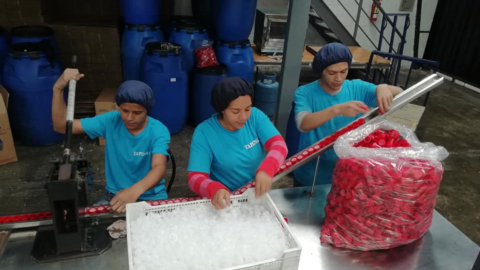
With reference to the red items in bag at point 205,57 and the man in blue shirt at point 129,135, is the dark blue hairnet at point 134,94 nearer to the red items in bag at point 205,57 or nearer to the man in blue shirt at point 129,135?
the man in blue shirt at point 129,135

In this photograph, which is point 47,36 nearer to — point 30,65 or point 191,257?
point 30,65

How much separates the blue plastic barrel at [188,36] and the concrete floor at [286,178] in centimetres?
83

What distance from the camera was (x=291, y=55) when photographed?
8.84ft

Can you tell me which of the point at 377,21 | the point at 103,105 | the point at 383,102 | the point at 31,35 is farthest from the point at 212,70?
the point at 377,21

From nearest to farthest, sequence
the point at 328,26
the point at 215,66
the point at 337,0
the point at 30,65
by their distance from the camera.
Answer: the point at 30,65, the point at 215,66, the point at 328,26, the point at 337,0

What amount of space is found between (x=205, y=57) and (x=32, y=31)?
171cm

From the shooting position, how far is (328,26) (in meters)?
5.29

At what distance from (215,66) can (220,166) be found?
2592 mm

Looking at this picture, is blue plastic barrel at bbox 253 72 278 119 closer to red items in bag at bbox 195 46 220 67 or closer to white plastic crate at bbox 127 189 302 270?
red items in bag at bbox 195 46 220 67

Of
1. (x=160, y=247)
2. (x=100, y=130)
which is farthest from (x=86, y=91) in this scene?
(x=160, y=247)

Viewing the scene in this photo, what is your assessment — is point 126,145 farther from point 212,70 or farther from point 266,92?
point 266,92

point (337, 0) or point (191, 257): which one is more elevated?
point (337, 0)

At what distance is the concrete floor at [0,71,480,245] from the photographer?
2.72 m

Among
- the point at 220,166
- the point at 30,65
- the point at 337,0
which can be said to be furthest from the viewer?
the point at 337,0
